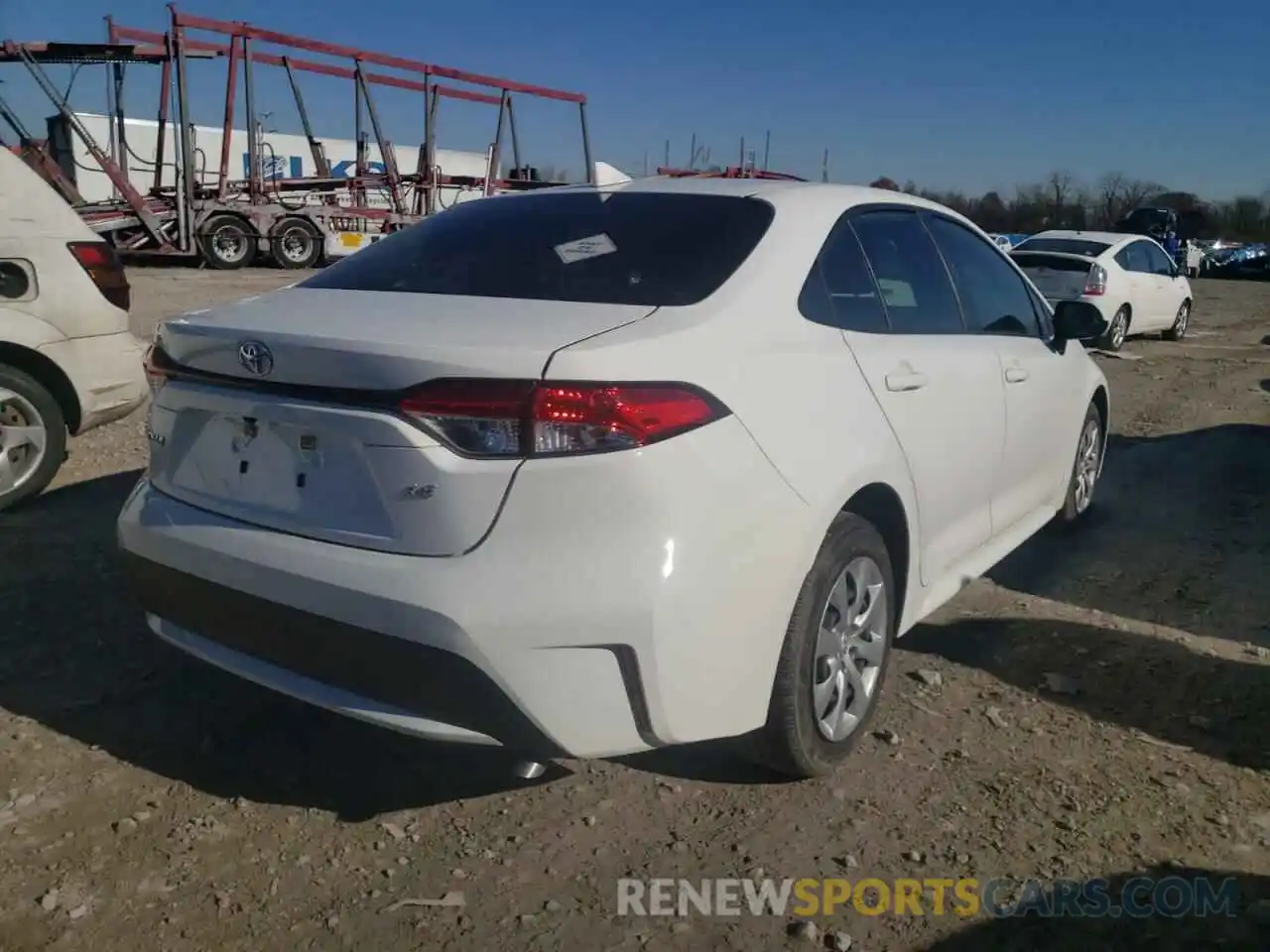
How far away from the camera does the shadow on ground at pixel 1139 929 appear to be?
2297 millimetres

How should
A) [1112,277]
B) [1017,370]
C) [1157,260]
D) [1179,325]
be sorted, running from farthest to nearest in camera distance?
[1179,325], [1157,260], [1112,277], [1017,370]

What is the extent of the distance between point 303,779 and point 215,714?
0.49 m

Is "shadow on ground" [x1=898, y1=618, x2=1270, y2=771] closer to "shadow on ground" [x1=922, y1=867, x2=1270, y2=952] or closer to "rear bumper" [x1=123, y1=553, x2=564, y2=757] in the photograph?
"shadow on ground" [x1=922, y1=867, x2=1270, y2=952]

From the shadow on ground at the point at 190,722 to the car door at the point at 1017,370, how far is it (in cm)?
206

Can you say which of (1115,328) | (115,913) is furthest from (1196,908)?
(1115,328)

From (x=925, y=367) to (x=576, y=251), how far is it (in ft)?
3.59

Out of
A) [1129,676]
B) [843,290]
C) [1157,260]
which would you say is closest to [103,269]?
[843,290]

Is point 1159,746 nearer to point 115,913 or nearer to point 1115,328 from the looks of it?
point 115,913

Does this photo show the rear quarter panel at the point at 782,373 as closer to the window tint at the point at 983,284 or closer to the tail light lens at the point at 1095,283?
the window tint at the point at 983,284

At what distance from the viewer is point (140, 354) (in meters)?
5.35

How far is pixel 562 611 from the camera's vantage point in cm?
220

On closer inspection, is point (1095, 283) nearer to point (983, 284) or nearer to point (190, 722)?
point (983, 284)

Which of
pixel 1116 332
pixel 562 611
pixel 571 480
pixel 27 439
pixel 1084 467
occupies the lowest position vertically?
pixel 1116 332

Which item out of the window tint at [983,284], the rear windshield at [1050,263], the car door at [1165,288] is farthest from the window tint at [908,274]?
the car door at [1165,288]
